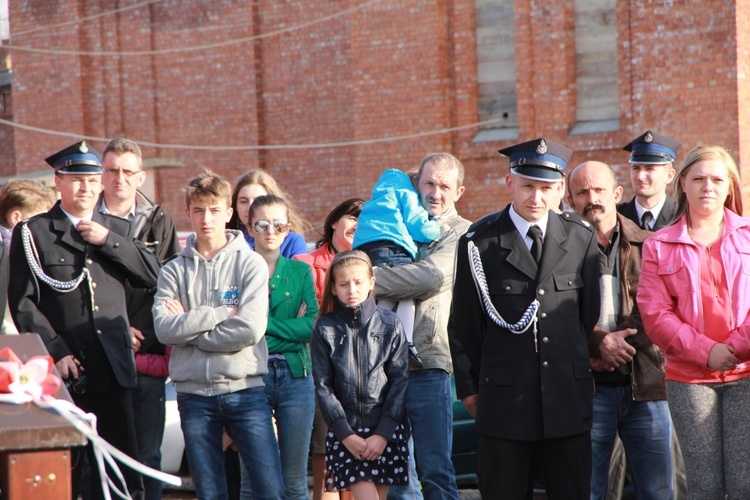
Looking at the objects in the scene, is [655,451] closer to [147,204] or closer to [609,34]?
[147,204]

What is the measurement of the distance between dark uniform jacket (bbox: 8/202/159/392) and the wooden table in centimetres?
264

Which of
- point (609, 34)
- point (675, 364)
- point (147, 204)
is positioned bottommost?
point (675, 364)

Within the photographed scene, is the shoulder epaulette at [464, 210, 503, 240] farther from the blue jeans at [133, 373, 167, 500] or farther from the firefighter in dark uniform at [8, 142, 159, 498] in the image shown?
the blue jeans at [133, 373, 167, 500]

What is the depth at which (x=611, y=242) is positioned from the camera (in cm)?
543

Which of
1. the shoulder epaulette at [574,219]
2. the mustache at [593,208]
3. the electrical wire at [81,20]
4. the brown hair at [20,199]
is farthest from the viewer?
the electrical wire at [81,20]

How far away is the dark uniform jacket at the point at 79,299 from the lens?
5520 mm

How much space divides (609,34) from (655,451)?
9.71 meters

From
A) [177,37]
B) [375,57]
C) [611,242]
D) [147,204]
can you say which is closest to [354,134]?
[375,57]

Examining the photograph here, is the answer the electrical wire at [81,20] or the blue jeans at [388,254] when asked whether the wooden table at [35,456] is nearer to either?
the blue jeans at [388,254]

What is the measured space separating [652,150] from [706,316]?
5.55ft

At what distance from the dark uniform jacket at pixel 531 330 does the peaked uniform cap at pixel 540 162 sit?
237 millimetres

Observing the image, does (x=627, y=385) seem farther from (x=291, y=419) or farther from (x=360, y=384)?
(x=291, y=419)

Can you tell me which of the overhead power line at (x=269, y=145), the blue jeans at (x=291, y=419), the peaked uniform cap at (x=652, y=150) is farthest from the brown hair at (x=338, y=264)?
the overhead power line at (x=269, y=145)

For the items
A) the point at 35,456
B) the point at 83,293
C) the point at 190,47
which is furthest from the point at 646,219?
the point at 190,47
